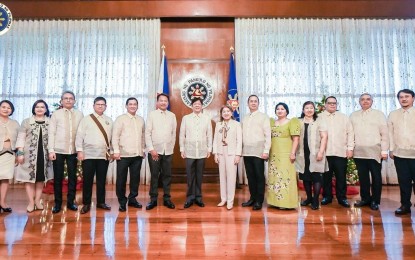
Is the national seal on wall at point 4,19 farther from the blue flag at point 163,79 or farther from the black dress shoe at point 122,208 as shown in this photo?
the black dress shoe at point 122,208

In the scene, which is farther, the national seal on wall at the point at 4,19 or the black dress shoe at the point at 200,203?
the national seal on wall at the point at 4,19

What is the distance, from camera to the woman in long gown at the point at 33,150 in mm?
→ 3379

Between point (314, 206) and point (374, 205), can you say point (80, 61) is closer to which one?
point (314, 206)

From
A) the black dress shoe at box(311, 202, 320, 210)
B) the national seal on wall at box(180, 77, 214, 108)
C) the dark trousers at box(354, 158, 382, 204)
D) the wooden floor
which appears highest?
the national seal on wall at box(180, 77, 214, 108)

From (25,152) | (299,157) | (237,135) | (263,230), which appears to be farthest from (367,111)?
(25,152)

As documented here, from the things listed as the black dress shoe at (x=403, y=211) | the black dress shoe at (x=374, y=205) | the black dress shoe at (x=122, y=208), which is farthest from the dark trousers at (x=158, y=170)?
the black dress shoe at (x=403, y=211)

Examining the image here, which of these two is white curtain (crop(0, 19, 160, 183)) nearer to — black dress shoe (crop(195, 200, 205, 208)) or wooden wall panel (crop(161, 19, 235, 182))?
wooden wall panel (crop(161, 19, 235, 182))

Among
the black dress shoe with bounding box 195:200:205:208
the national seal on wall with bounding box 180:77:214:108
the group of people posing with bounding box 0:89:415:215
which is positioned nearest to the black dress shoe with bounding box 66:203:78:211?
the group of people posing with bounding box 0:89:415:215

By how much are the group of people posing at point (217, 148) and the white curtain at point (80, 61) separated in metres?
2.30

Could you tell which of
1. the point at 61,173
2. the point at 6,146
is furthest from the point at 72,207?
the point at 6,146

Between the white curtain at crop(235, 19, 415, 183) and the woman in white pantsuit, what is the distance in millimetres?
2188

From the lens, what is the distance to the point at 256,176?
3592 millimetres

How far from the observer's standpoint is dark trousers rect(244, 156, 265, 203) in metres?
3.53

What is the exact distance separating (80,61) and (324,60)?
4.83 meters
